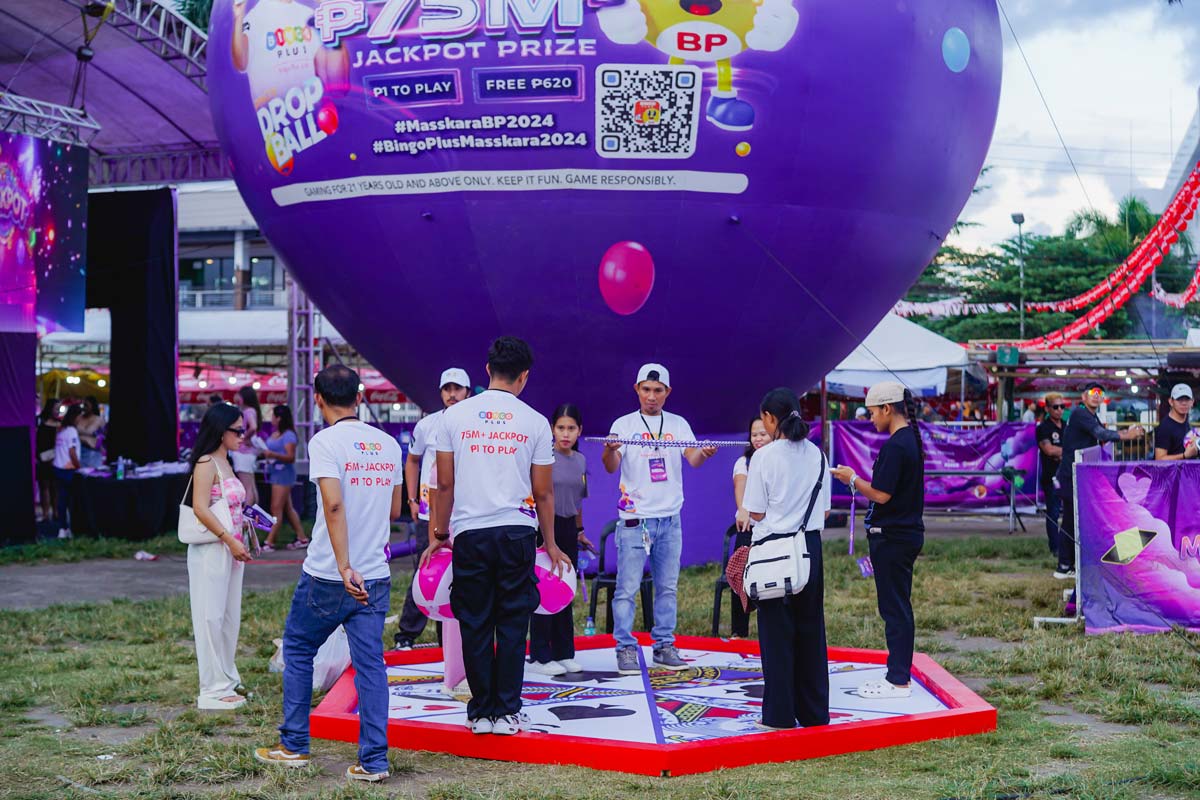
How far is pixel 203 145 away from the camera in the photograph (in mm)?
19469

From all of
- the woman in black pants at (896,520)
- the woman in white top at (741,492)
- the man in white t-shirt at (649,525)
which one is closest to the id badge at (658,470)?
the man in white t-shirt at (649,525)

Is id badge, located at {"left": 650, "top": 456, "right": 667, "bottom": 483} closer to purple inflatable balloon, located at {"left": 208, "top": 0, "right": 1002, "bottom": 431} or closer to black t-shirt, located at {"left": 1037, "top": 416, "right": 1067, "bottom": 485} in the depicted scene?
purple inflatable balloon, located at {"left": 208, "top": 0, "right": 1002, "bottom": 431}

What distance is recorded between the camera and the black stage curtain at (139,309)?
1753cm

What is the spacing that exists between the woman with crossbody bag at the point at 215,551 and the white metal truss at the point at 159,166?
13.4 metres

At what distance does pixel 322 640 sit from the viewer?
5387 millimetres

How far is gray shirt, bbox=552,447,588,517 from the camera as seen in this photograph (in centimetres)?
751

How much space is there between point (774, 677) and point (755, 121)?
16.5ft

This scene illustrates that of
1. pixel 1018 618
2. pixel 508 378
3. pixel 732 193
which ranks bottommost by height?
pixel 1018 618

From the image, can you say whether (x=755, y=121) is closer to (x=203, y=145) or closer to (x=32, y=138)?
(x=32, y=138)

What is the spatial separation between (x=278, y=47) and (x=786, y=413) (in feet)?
20.0

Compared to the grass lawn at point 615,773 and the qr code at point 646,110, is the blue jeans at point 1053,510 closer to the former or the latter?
the grass lawn at point 615,773

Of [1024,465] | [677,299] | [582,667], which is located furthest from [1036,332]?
[582,667]

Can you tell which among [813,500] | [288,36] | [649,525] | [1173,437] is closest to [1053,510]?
[1173,437]

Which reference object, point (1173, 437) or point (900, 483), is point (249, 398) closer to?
point (1173, 437)
